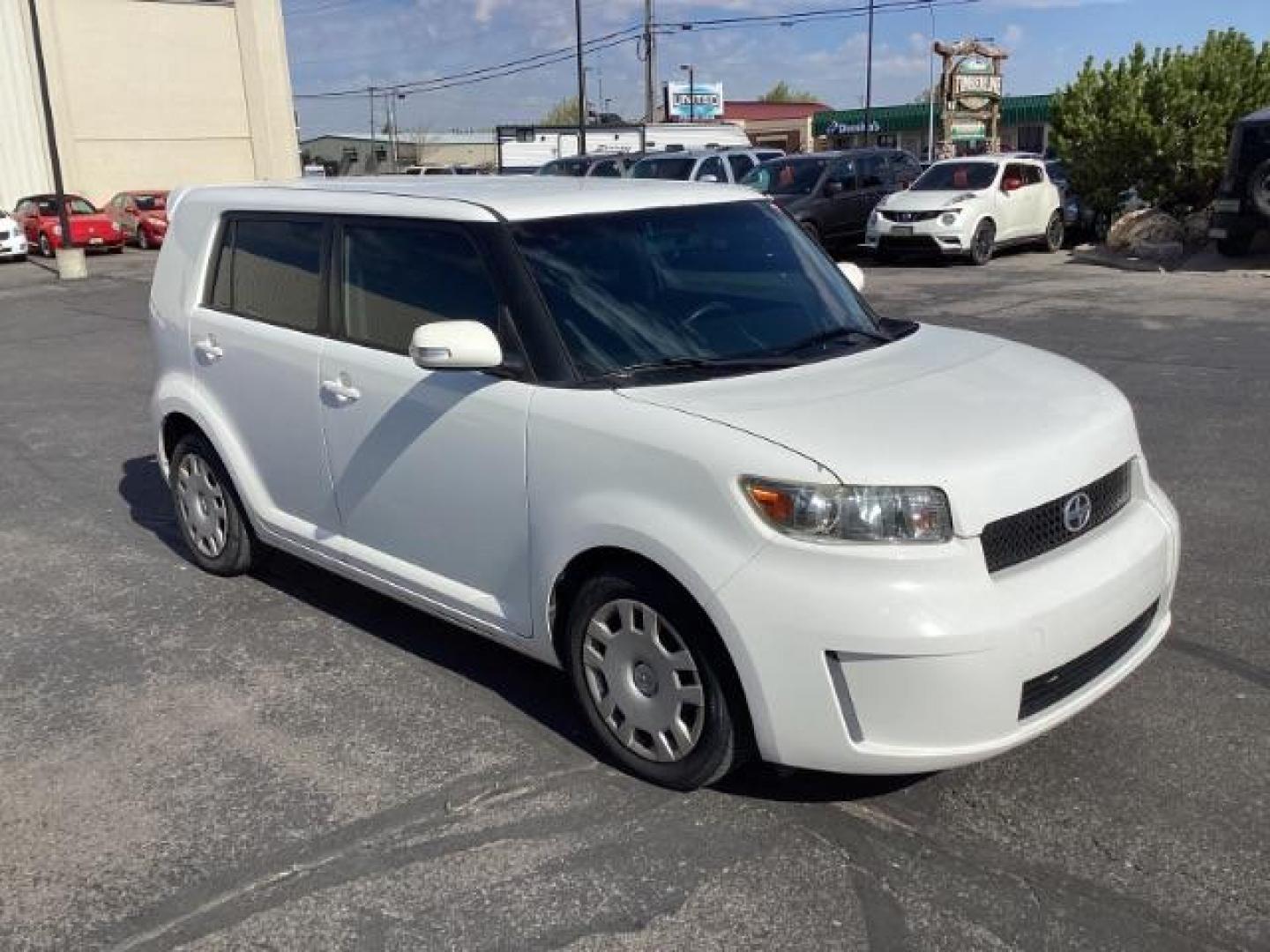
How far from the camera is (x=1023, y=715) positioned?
3111 mm

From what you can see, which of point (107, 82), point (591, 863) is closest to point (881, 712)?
point (591, 863)

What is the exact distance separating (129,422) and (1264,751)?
326 inches

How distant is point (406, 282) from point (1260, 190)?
615 inches

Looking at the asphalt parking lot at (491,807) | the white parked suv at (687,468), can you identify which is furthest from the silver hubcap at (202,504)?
the white parked suv at (687,468)

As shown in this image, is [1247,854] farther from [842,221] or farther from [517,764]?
[842,221]

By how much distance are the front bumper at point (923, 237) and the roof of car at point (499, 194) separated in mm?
14838

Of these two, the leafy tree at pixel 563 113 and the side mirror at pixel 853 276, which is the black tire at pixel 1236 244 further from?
the leafy tree at pixel 563 113

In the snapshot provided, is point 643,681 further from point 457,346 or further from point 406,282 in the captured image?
point 406,282

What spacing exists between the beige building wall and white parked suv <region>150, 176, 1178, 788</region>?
3620 cm

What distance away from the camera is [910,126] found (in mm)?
72125

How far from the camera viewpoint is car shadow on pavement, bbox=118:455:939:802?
351 cm

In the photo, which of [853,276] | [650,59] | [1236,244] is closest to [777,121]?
[650,59]

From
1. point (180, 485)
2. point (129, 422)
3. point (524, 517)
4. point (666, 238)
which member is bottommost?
point (129, 422)

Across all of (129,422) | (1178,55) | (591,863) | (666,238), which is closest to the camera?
(591,863)
